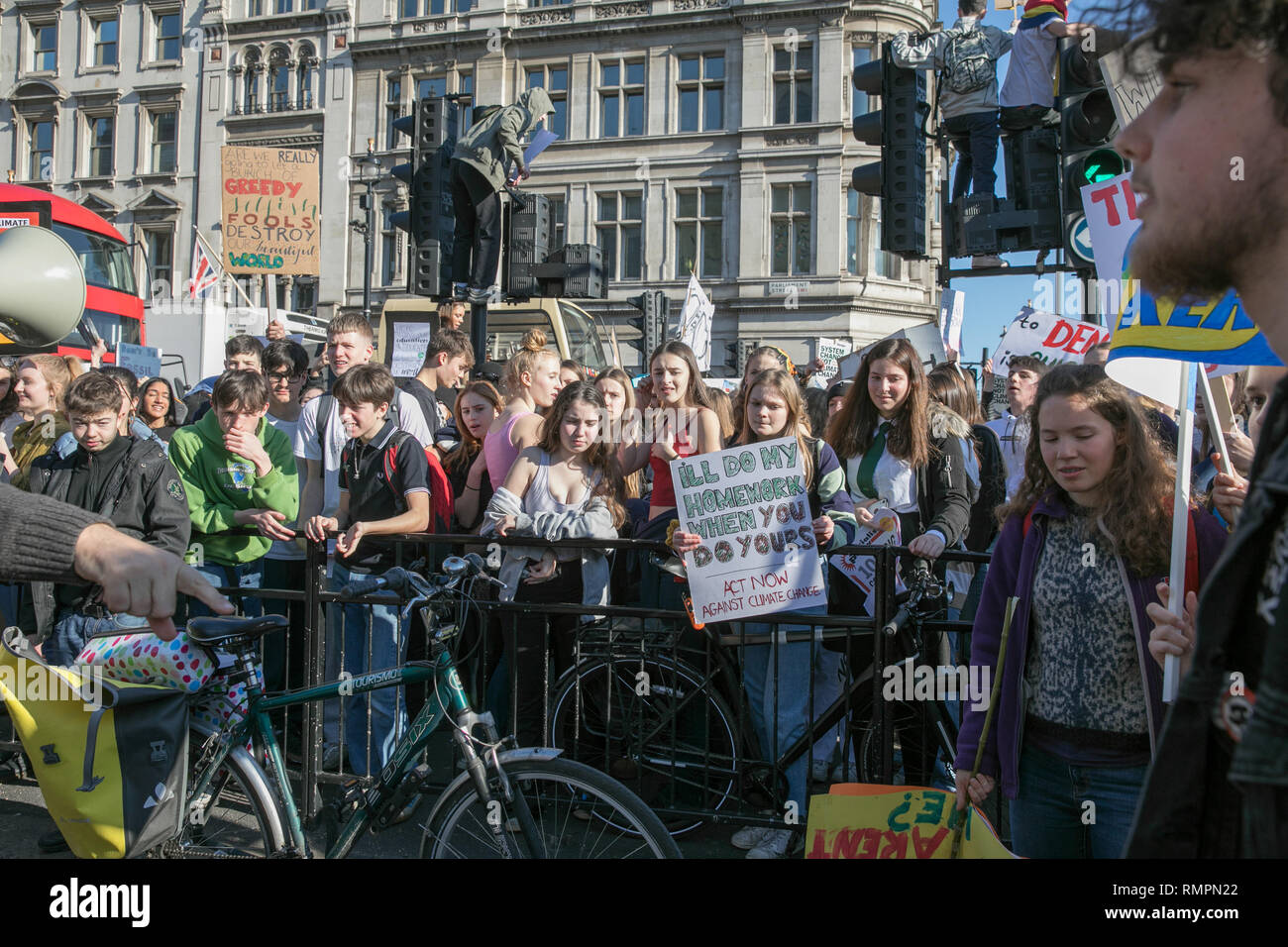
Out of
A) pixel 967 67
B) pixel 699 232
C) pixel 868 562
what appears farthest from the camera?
pixel 699 232

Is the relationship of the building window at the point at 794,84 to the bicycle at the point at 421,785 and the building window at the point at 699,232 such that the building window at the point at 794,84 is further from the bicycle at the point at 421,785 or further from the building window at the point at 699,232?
the bicycle at the point at 421,785

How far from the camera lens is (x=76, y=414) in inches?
177

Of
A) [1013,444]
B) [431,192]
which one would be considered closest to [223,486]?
[431,192]

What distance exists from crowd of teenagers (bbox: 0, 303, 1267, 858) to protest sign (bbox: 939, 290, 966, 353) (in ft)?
8.46

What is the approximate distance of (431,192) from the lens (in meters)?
8.69

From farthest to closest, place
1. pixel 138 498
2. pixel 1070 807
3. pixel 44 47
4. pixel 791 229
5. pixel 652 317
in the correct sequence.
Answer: pixel 44 47
pixel 791 229
pixel 652 317
pixel 138 498
pixel 1070 807

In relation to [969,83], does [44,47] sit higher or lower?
higher

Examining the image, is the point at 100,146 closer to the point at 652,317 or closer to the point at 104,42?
the point at 104,42

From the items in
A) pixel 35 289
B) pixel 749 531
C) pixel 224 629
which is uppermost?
pixel 35 289

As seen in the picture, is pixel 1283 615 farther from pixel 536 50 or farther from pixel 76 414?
pixel 536 50

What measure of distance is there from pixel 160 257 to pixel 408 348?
92.4ft

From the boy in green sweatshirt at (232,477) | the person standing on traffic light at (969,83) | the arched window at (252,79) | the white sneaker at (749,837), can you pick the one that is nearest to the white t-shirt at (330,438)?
the boy in green sweatshirt at (232,477)

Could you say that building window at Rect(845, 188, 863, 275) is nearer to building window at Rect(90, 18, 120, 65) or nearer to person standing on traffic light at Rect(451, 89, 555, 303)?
person standing on traffic light at Rect(451, 89, 555, 303)

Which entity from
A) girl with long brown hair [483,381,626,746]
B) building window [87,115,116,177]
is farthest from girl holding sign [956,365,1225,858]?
building window [87,115,116,177]
